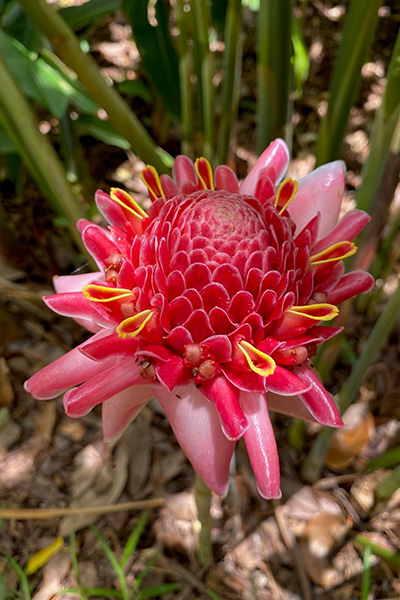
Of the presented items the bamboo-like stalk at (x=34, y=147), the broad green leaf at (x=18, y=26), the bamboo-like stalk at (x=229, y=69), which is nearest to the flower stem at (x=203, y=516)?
the bamboo-like stalk at (x=34, y=147)

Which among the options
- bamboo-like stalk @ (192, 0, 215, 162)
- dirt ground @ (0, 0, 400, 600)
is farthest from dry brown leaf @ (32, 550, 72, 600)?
bamboo-like stalk @ (192, 0, 215, 162)

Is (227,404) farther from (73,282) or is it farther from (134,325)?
(73,282)

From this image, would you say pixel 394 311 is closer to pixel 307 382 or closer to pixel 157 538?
pixel 307 382

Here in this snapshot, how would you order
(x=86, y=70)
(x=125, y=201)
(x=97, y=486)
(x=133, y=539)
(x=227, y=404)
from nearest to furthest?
(x=227, y=404) < (x=125, y=201) < (x=86, y=70) < (x=133, y=539) < (x=97, y=486)

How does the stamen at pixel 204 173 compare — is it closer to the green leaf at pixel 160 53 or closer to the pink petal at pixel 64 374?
the pink petal at pixel 64 374

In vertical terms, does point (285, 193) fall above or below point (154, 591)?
above

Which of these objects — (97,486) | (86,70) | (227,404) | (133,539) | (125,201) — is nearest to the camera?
(227,404)

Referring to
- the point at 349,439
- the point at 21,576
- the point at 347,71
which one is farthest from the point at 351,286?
the point at 21,576
